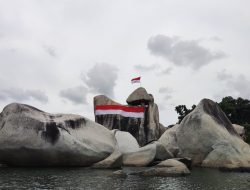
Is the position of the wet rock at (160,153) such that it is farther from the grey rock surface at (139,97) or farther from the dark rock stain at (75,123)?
the grey rock surface at (139,97)

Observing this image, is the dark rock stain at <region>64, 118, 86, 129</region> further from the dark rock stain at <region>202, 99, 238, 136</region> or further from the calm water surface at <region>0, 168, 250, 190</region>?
the dark rock stain at <region>202, 99, 238, 136</region>

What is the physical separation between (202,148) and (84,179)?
15.1 meters

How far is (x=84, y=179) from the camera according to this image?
80.1ft

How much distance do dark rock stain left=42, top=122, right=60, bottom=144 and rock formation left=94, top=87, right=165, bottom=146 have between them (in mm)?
21968

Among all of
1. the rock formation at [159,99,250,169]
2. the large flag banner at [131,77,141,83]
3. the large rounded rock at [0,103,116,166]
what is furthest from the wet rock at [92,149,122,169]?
the large flag banner at [131,77,141,83]

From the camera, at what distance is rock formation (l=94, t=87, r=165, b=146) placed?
175 feet

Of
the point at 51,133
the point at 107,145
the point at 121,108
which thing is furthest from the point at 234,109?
the point at 51,133

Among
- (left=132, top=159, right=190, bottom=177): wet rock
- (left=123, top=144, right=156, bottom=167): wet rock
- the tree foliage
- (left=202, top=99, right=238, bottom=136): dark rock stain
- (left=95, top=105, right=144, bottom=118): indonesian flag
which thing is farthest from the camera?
the tree foliage

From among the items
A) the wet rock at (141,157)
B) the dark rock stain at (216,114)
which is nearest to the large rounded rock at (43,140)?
the wet rock at (141,157)

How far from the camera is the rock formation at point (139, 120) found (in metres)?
53.5

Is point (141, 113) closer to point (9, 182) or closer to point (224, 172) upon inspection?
point (224, 172)

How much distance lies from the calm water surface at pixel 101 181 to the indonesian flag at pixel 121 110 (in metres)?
24.4

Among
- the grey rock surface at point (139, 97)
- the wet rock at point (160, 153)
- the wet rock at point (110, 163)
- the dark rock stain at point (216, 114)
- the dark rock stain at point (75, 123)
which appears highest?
the grey rock surface at point (139, 97)

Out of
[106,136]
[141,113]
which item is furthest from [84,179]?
[141,113]
